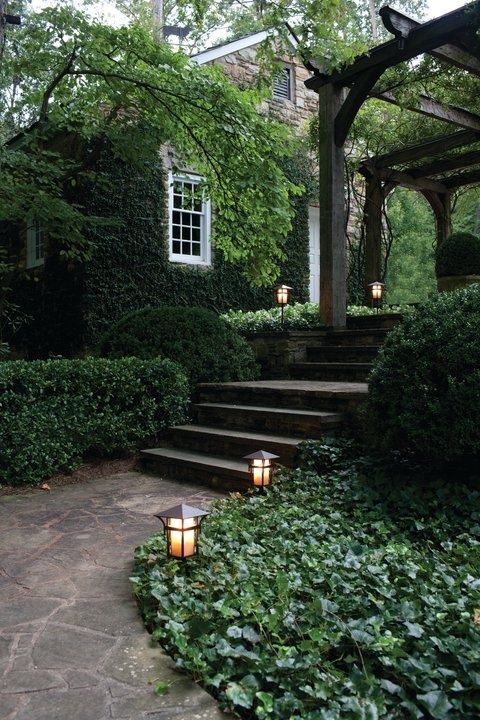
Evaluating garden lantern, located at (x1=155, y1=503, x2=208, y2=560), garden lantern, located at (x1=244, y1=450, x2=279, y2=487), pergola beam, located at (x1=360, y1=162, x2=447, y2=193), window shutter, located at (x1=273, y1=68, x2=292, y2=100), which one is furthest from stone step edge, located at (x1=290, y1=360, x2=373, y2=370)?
window shutter, located at (x1=273, y1=68, x2=292, y2=100)

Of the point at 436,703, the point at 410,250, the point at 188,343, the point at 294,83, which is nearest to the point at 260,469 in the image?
the point at 436,703

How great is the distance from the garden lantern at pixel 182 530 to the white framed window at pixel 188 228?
786cm

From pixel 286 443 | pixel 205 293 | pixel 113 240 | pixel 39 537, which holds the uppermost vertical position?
pixel 113 240

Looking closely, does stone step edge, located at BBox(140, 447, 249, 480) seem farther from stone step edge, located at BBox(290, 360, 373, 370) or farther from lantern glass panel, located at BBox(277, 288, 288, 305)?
lantern glass panel, located at BBox(277, 288, 288, 305)

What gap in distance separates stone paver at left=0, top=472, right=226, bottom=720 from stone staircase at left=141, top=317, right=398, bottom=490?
2.27 ft

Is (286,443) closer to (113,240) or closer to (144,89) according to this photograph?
(144,89)

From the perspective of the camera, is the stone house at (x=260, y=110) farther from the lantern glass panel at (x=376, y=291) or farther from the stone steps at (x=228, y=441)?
the stone steps at (x=228, y=441)

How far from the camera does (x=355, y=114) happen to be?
22.8ft

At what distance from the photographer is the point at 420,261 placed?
59.4 feet

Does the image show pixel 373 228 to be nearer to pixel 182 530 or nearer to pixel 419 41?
pixel 419 41

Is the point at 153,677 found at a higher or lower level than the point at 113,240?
lower

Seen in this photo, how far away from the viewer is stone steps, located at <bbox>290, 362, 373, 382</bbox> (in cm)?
602

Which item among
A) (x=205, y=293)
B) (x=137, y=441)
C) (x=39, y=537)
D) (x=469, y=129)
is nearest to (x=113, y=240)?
(x=205, y=293)

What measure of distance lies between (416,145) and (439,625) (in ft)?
29.3
